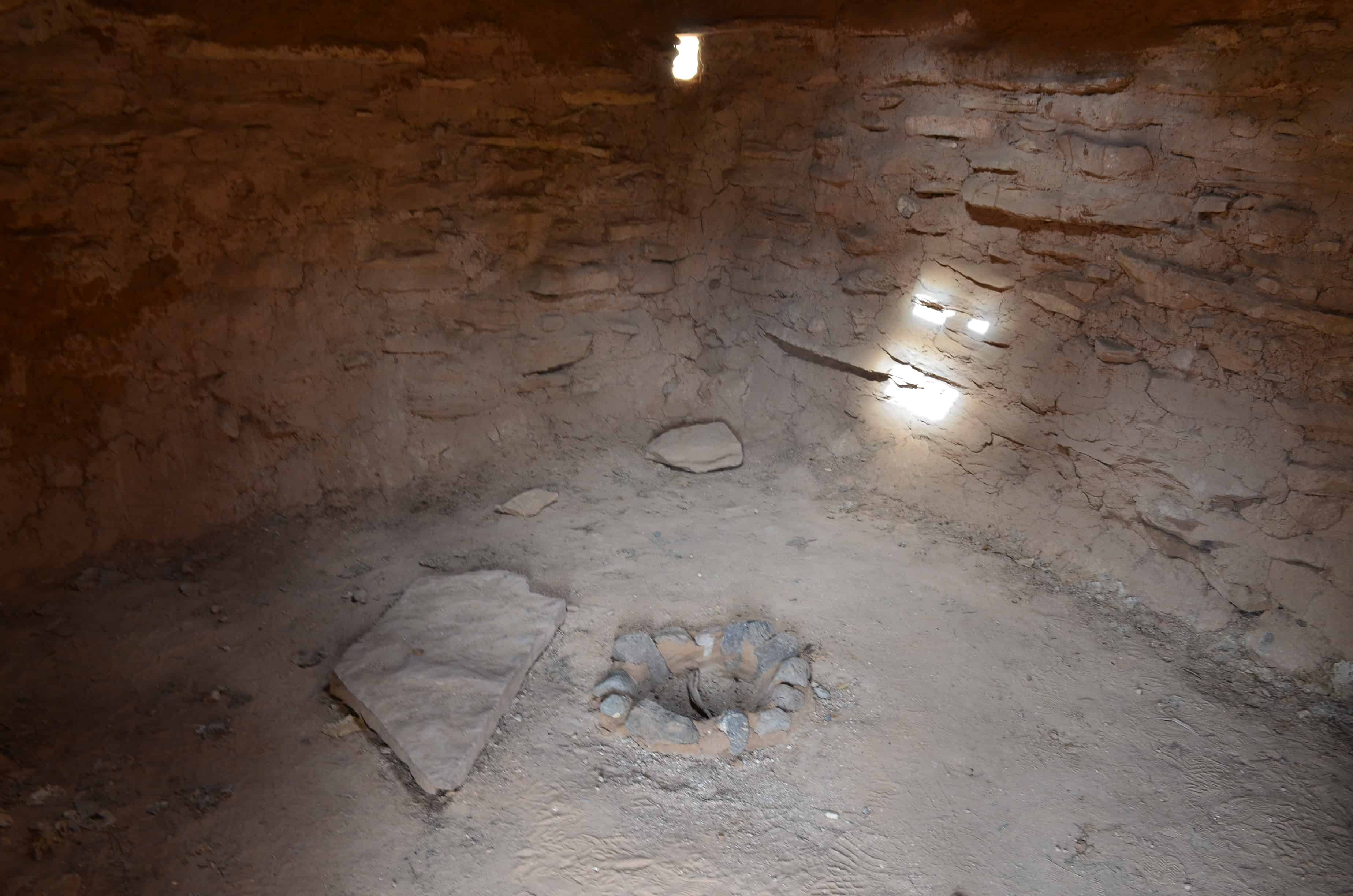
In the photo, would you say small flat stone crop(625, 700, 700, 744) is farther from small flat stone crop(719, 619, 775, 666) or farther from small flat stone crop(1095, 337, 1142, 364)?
small flat stone crop(1095, 337, 1142, 364)

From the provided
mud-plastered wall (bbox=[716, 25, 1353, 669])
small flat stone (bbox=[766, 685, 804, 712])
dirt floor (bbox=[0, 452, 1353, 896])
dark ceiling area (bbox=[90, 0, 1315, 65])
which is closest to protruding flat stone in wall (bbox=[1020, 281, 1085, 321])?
mud-plastered wall (bbox=[716, 25, 1353, 669])

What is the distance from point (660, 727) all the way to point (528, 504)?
161cm

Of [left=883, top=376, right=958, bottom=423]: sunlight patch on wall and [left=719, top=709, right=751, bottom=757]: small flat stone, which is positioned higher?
[left=883, top=376, right=958, bottom=423]: sunlight patch on wall

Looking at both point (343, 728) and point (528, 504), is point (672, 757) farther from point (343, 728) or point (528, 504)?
point (528, 504)

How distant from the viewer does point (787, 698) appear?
321 centimetres

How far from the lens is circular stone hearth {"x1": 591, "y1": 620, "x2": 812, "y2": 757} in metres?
3.07

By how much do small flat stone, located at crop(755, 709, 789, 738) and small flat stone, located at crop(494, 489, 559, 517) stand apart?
1688mm

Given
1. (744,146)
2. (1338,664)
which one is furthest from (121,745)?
(1338,664)

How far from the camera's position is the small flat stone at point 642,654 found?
3402 millimetres

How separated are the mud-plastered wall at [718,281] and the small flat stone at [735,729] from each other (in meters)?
1.77

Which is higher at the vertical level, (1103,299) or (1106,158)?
(1106,158)

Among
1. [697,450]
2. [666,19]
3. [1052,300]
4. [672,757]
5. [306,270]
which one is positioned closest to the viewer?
[672,757]

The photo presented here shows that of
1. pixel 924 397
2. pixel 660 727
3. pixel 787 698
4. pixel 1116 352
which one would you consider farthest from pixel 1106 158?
pixel 660 727

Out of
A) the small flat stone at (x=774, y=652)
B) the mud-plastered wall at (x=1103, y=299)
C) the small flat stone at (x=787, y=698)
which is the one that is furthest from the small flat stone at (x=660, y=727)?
the mud-plastered wall at (x=1103, y=299)
